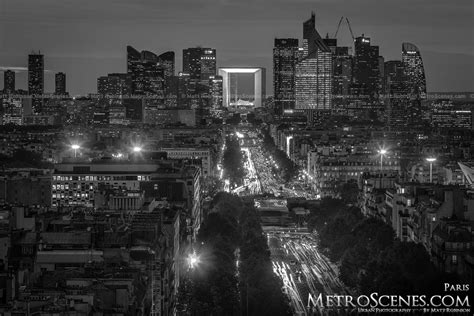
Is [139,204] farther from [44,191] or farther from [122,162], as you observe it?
[122,162]

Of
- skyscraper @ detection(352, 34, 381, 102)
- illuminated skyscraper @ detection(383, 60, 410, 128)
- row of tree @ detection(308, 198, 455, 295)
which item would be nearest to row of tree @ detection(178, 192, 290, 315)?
row of tree @ detection(308, 198, 455, 295)

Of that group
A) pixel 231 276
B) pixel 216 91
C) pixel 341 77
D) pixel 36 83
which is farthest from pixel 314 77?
pixel 231 276

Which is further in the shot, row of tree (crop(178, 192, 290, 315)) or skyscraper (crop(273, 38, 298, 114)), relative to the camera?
skyscraper (crop(273, 38, 298, 114))

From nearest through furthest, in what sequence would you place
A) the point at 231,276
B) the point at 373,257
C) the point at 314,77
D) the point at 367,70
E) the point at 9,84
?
the point at 231,276 < the point at 373,257 < the point at 9,84 < the point at 367,70 < the point at 314,77

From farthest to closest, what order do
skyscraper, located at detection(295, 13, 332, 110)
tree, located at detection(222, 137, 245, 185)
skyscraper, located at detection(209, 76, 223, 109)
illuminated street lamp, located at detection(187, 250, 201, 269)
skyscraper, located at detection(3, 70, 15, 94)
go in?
skyscraper, located at detection(209, 76, 223, 109)
skyscraper, located at detection(295, 13, 332, 110)
skyscraper, located at detection(3, 70, 15, 94)
tree, located at detection(222, 137, 245, 185)
illuminated street lamp, located at detection(187, 250, 201, 269)

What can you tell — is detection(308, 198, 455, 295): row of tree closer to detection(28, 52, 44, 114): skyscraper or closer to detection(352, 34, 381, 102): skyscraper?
detection(28, 52, 44, 114): skyscraper

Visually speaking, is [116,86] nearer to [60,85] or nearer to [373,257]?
[60,85]
